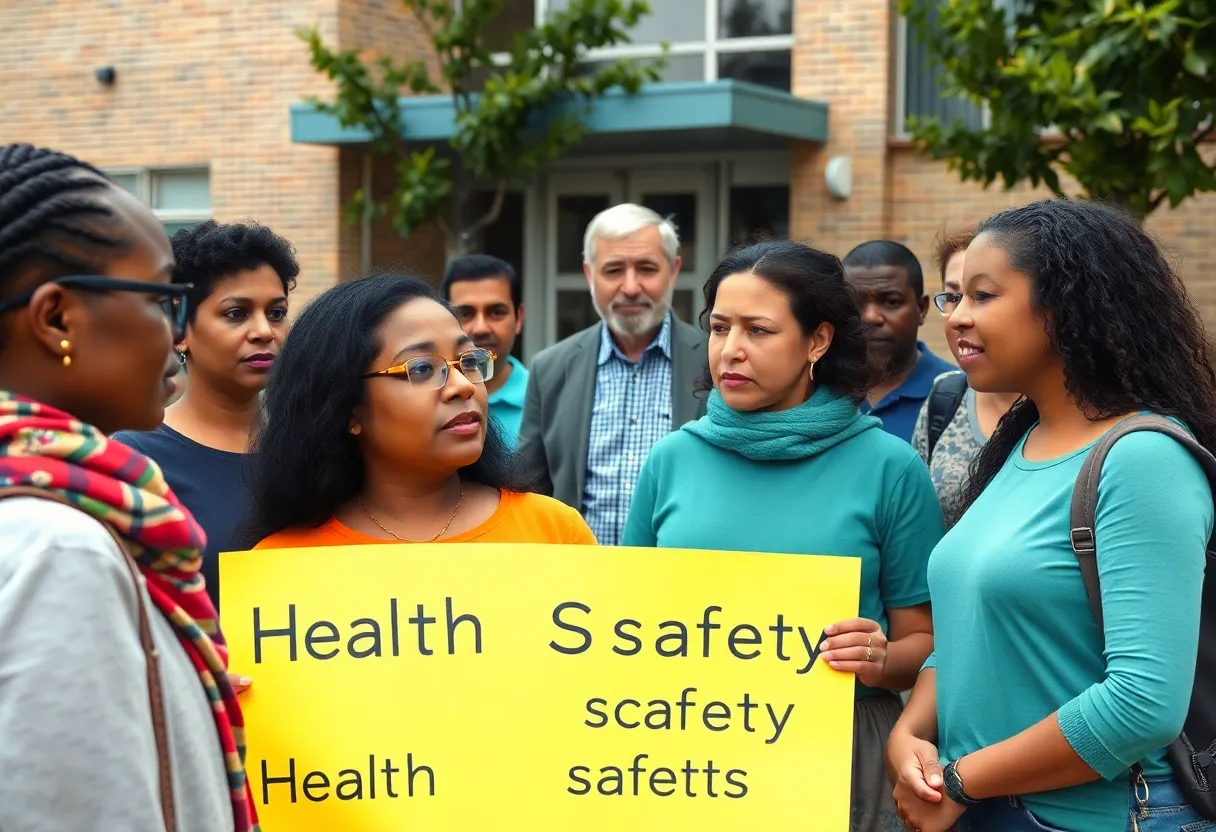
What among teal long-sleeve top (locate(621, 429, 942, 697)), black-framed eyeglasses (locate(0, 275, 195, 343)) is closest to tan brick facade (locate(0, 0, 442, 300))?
teal long-sleeve top (locate(621, 429, 942, 697))

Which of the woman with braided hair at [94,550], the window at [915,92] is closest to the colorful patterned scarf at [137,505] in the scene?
the woman with braided hair at [94,550]

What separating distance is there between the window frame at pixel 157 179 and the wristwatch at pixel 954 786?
14302 mm

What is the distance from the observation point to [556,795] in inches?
105

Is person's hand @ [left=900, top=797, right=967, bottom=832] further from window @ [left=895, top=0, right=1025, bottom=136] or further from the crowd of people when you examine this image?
window @ [left=895, top=0, right=1025, bottom=136]

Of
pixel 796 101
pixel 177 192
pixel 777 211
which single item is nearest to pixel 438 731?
pixel 796 101

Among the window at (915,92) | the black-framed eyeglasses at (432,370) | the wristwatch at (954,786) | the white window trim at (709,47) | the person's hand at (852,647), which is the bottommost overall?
the wristwatch at (954,786)

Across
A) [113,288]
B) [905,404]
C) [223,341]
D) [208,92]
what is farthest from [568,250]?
[113,288]

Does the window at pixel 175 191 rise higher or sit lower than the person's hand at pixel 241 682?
higher

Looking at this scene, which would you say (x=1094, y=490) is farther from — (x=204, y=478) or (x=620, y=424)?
(x=620, y=424)

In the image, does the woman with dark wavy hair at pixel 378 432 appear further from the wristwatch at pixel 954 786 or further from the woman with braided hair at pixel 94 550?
the woman with braided hair at pixel 94 550

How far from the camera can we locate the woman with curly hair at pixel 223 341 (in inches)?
134

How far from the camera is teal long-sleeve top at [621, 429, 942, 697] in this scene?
3.11m

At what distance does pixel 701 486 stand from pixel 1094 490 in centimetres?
106

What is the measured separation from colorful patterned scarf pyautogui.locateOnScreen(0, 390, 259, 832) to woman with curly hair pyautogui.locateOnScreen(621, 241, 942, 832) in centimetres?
159
